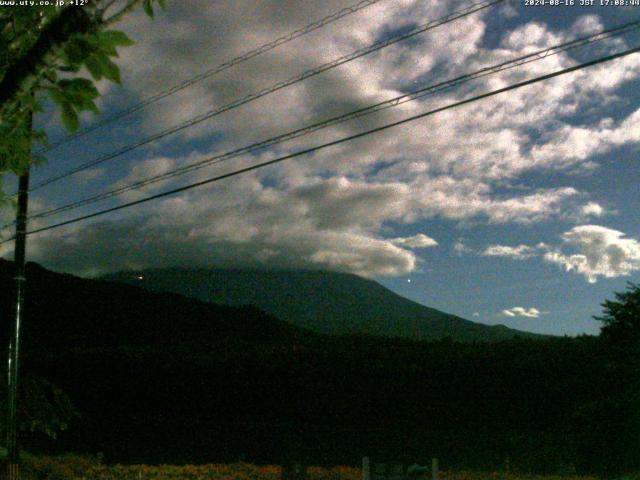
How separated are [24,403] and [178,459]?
305 inches

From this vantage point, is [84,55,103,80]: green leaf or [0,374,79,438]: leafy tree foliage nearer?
[84,55,103,80]: green leaf

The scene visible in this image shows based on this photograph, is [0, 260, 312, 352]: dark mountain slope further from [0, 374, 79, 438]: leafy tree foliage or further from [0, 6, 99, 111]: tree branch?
[0, 6, 99, 111]: tree branch

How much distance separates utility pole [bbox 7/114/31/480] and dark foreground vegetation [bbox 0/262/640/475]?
0.99 m

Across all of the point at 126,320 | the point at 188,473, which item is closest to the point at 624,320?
the point at 188,473

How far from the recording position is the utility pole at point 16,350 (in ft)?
47.4

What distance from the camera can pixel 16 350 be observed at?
14.8 m

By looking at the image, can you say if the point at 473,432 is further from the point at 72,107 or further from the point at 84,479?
the point at 72,107

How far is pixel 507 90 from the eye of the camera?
8.45 m

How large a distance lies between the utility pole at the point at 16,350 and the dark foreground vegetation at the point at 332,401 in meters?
0.99

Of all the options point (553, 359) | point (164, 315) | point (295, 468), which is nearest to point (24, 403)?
point (295, 468)

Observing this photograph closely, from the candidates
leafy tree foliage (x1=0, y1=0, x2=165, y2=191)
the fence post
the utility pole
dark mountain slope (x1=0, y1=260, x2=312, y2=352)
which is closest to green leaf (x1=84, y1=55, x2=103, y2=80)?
leafy tree foliage (x1=0, y1=0, x2=165, y2=191)

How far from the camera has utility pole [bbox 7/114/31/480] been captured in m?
14.5

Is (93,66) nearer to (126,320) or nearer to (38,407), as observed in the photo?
(38,407)

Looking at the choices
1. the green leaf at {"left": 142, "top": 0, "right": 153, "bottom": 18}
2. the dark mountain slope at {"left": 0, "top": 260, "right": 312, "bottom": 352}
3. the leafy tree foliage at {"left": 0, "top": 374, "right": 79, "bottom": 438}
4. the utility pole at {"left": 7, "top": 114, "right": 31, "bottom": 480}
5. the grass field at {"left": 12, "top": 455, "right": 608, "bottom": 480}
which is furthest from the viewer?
the dark mountain slope at {"left": 0, "top": 260, "right": 312, "bottom": 352}
